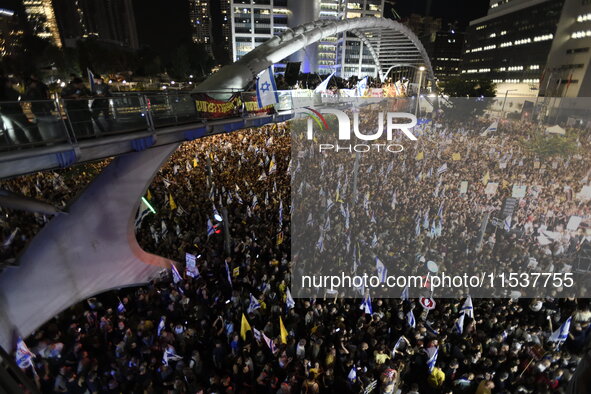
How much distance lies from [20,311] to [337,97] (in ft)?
83.2

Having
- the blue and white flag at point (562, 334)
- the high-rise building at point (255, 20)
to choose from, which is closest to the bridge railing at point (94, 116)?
the blue and white flag at point (562, 334)

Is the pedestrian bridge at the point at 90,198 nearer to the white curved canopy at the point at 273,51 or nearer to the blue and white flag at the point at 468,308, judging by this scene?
the white curved canopy at the point at 273,51

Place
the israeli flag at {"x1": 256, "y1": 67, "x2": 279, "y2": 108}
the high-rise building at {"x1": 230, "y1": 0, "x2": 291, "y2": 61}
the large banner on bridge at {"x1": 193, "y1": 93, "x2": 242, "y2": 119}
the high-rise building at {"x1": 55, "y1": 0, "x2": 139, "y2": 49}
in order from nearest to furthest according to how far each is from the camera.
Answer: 1. the large banner on bridge at {"x1": 193, "y1": 93, "x2": 242, "y2": 119}
2. the israeli flag at {"x1": 256, "y1": 67, "x2": 279, "y2": 108}
3. the high-rise building at {"x1": 230, "y1": 0, "x2": 291, "y2": 61}
4. the high-rise building at {"x1": 55, "y1": 0, "x2": 139, "y2": 49}

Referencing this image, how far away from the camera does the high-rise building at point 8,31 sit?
184ft

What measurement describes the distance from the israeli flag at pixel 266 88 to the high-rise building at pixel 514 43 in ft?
245

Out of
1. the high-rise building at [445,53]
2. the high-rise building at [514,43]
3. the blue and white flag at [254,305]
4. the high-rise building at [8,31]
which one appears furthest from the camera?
the high-rise building at [445,53]

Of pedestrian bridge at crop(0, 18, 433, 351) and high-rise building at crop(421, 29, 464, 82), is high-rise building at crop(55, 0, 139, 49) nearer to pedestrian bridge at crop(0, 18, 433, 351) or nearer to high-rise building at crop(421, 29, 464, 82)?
pedestrian bridge at crop(0, 18, 433, 351)

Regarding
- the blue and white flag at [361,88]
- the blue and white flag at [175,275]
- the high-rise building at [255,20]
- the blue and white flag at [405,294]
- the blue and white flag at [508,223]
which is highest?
the high-rise building at [255,20]

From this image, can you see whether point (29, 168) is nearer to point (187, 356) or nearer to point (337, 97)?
point (187, 356)

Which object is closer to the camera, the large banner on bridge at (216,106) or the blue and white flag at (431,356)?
the blue and white flag at (431,356)

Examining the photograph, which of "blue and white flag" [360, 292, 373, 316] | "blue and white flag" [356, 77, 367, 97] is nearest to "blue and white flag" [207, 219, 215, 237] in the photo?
"blue and white flag" [360, 292, 373, 316]

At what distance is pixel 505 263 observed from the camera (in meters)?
9.96

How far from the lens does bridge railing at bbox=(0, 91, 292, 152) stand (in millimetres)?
6340

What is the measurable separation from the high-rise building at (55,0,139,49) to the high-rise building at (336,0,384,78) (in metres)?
75.2
